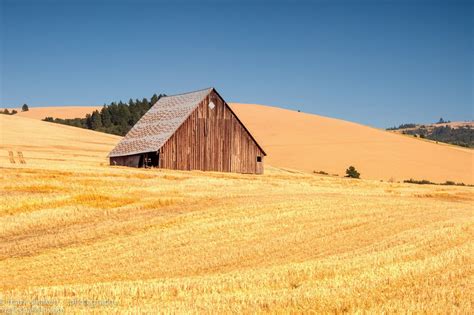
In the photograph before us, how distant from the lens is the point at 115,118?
138125 millimetres

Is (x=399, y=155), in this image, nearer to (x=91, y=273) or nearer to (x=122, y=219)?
(x=122, y=219)

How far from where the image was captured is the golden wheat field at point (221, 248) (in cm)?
1105

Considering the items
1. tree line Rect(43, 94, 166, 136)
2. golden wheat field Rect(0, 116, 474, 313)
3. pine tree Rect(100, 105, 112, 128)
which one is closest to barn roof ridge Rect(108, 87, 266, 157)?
golden wheat field Rect(0, 116, 474, 313)

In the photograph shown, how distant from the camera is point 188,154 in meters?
50.7

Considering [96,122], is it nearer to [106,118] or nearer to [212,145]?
[106,118]

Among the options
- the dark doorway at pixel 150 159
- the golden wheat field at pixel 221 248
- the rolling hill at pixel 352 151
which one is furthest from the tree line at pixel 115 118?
the golden wheat field at pixel 221 248

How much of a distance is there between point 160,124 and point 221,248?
37.6 metres

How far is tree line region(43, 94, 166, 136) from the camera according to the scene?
12938cm

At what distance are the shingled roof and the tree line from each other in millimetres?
64297

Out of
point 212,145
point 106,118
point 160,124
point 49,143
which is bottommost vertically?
point 212,145

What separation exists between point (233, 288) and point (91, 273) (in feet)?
15.8

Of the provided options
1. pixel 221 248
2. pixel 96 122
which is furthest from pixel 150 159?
pixel 96 122

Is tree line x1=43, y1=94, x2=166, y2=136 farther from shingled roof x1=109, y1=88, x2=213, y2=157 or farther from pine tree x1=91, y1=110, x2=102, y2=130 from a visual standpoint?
shingled roof x1=109, y1=88, x2=213, y2=157

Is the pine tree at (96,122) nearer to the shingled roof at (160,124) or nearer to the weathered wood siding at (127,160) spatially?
the shingled roof at (160,124)
